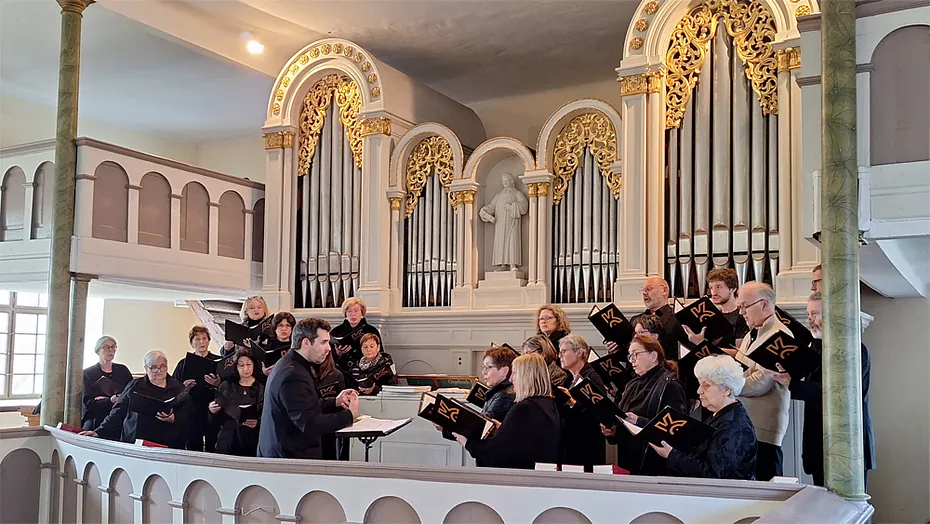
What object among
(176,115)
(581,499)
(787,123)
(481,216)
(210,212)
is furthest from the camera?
(176,115)

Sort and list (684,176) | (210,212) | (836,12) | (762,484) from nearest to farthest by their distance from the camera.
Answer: (762,484) < (836,12) < (684,176) < (210,212)

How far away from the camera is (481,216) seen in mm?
9141

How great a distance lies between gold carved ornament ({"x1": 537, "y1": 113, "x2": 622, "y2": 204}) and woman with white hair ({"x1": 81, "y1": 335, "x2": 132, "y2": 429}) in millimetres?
4171

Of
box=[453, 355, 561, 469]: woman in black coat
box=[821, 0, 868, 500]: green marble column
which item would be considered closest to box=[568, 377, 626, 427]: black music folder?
box=[453, 355, 561, 469]: woman in black coat

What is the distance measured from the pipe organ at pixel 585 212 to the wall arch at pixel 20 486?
4587 millimetres

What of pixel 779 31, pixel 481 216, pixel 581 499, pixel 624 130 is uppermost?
pixel 779 31

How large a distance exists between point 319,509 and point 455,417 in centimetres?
82

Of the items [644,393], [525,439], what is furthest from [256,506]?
[644,393]

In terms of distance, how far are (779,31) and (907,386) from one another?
10.7 ft

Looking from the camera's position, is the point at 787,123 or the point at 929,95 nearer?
the point at 929,95

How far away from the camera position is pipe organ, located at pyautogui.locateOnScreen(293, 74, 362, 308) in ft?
31.6

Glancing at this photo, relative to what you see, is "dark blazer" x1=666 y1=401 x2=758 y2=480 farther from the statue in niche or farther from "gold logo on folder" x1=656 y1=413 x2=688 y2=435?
the statue in niche

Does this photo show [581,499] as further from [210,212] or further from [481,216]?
[210,212]

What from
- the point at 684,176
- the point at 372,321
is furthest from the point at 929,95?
the point at 372,321
